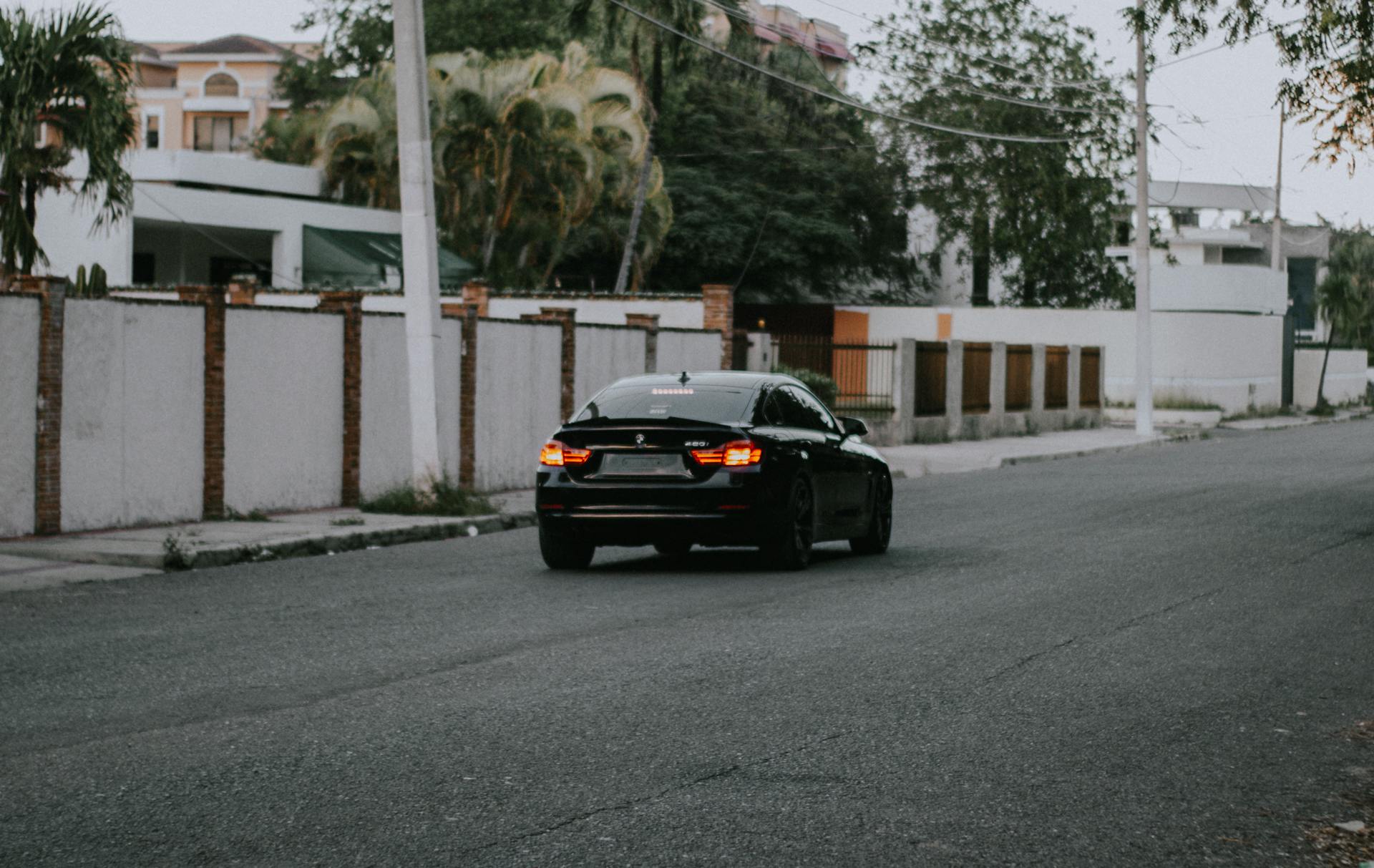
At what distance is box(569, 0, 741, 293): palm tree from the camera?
4022cm

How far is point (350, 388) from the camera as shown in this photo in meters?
19.5

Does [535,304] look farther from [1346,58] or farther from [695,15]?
[1346,58]

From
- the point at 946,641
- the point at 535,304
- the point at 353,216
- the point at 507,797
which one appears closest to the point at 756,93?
the point at 353,216

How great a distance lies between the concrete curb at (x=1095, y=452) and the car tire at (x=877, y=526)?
655 inches

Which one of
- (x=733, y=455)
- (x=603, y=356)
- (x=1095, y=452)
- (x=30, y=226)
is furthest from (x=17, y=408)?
(x=1095, y=452)

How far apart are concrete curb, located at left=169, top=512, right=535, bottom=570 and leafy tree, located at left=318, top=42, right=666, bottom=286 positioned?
80.6 feet

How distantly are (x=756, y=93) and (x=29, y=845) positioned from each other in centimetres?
5585

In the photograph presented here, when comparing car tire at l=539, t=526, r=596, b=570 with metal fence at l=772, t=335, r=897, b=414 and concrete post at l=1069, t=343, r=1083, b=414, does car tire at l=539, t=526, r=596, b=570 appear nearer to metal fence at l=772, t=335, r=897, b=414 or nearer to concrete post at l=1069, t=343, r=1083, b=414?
metal fence at l=772, t=335, r=897, b=414

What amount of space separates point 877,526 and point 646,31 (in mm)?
28665

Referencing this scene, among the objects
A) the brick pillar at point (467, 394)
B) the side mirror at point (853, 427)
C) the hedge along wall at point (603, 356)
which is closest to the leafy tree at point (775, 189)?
the hedge along wall at point (603, 356)

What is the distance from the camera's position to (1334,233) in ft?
333

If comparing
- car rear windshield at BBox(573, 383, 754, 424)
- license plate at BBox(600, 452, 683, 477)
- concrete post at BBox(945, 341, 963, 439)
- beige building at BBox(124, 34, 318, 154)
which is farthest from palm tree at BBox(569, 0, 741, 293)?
beige building at BBox(124, 34, 318, 154)

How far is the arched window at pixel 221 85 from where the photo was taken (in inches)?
3915

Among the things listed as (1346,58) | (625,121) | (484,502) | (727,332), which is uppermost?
(625,121)
